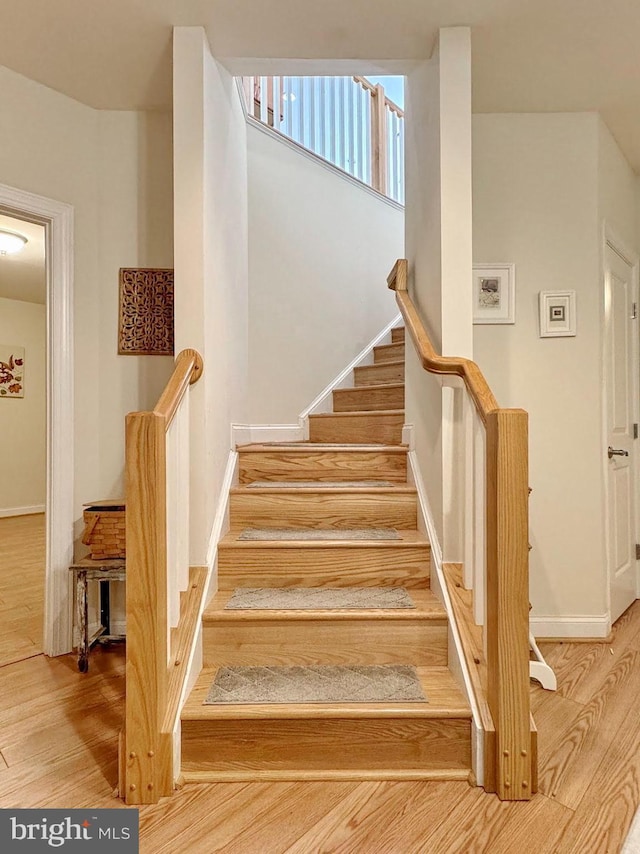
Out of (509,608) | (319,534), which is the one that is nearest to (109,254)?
(319,534)

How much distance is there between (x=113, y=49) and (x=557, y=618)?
125 inches

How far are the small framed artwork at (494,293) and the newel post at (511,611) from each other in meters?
1.29

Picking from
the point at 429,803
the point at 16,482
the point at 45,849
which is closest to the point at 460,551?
the point at 429,803

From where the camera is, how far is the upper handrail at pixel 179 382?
59.0 inches

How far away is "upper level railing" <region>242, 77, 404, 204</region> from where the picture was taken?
359cm

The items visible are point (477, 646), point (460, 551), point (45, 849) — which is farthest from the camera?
point (460, 551)

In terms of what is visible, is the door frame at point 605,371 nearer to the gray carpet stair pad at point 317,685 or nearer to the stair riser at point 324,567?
the stair riser at point 324,567

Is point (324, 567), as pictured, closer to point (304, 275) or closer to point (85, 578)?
point (85, 578)

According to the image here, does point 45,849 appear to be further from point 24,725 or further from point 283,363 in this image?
point 283,363

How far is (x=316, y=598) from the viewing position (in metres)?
1.86

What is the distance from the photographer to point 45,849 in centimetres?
123

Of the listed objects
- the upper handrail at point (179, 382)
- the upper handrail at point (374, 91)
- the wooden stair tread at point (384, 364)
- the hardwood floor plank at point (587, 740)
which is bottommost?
the hardwood floor plank at point (587, 740)

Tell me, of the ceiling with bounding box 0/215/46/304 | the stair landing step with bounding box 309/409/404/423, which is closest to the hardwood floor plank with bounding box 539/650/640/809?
the stair landing step with bounding box 309/409/404/423

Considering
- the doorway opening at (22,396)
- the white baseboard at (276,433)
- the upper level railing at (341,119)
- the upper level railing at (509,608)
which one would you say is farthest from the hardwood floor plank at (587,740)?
the doorway opening at (22,396)
